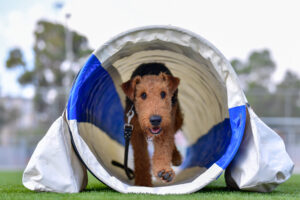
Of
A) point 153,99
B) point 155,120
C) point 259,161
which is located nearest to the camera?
point 259,161

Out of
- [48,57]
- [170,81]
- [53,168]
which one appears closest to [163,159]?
[170,81]

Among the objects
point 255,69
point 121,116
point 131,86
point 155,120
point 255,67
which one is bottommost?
point 255,69

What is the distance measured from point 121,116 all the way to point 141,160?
2040 millimetres

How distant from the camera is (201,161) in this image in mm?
5062

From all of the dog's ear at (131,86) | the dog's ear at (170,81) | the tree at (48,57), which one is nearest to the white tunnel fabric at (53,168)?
the dog's ear at (131,86)

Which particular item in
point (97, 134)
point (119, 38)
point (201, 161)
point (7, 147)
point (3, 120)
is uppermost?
point (119, 38)

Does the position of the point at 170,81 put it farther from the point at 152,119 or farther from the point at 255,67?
the point at 255,67

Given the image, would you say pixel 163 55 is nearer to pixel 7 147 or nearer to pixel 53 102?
pixel 53 102

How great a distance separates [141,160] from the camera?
4.12 metres

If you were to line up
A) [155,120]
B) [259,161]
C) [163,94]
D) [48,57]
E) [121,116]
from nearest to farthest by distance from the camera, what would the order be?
[259,161], [155,120], [163,94], [121,116], [48,57]

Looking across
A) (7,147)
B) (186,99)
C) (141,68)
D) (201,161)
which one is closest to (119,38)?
(141,68)

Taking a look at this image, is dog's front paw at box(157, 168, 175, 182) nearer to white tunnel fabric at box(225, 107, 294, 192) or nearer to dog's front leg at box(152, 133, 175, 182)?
dog's front leg at box(152, 133, 175, 182)

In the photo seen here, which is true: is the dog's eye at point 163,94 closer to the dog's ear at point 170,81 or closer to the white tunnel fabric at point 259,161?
the dog's ear at point 170,81

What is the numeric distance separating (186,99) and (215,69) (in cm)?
268
